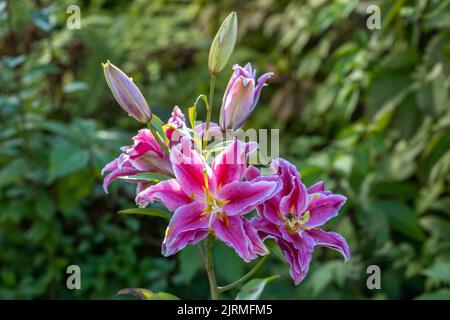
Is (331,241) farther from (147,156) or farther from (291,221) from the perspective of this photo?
(147,156)

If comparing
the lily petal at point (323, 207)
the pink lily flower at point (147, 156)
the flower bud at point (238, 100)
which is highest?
the flower bud at point (238, 100)

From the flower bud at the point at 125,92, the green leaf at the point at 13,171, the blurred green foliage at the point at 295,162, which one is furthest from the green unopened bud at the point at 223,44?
the green leaf at the point at 13,171

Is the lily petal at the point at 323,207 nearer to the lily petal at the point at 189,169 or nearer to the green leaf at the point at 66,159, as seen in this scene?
the lily petal at the point at 189,169

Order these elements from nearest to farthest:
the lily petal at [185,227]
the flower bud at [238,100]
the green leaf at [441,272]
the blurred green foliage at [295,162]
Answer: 1. the lily petal at [185,227]
2. the flower bud at [238,100]
3. the green leaf at [441,272]
4. the blurred green foliage at [295,162]

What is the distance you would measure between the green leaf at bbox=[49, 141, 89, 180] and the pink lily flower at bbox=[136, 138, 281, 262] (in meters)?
1.05

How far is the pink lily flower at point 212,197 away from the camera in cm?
114

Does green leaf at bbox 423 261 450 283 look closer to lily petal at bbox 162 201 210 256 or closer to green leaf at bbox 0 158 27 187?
lily petal at bbox 162 201 210 256

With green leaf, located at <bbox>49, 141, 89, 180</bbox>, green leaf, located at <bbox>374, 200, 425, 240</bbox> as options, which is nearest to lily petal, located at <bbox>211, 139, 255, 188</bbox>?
green leaf, located at <bbox>49, 141, 89, 180</bbox>

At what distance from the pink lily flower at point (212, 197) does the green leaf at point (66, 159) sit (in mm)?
1053

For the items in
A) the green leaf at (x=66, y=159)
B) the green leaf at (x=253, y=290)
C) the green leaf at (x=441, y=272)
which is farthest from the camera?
the green leaf at (x=66, y=159)

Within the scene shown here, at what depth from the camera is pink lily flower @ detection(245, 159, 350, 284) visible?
3.87ft

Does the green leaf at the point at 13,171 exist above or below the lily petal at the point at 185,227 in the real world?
above

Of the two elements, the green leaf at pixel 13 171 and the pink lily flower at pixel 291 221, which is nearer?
the pink lily flower at pixel 291 221
